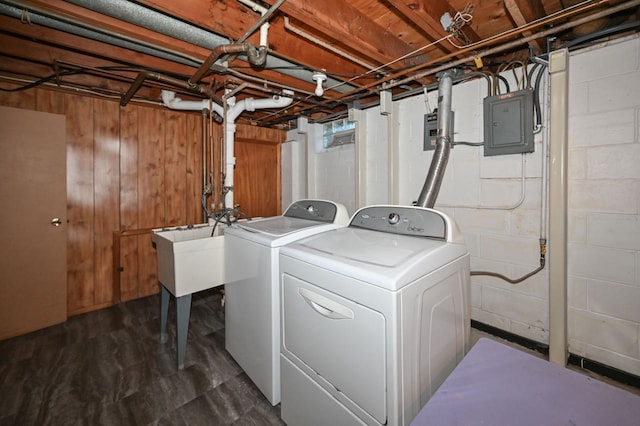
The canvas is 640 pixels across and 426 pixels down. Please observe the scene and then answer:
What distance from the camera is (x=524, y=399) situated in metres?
0.78

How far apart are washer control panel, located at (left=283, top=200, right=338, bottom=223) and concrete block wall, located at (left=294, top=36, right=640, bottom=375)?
1159mm

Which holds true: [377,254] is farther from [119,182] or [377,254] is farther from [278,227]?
[119,182]

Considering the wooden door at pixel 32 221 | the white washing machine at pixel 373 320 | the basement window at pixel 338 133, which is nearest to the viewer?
the white washing machine at pixel 373 320

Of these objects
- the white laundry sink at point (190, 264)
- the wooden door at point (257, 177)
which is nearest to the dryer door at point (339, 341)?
the white laundry sink at point (190, 264)

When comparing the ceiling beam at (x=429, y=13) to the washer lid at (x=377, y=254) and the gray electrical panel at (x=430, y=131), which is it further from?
the washer lid at (x=377, y=254)

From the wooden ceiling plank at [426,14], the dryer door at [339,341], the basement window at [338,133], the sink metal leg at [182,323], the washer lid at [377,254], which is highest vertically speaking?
the wooden ceiling plank at [426,14]

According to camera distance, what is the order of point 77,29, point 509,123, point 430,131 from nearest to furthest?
point 77,29
point 509,123
point 430,131

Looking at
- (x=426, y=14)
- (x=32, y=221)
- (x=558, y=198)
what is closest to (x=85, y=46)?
(x=32, y=221)

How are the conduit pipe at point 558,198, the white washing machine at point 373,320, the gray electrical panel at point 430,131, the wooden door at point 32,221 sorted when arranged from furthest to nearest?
the gray electrical panel at point 430,131 < the wooden door at point 32,221 < the conduit pipe at point 558,198 < the white washing machine at point 373,320

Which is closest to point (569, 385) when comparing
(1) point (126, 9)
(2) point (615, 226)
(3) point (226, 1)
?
A: (2) point (615, 226)

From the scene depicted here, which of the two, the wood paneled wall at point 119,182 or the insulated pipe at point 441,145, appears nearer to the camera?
the insulated pipe at point 441,145

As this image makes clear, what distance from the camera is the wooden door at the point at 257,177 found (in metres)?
3.99

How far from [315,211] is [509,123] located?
161 cm

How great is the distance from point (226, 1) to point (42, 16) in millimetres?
1066
